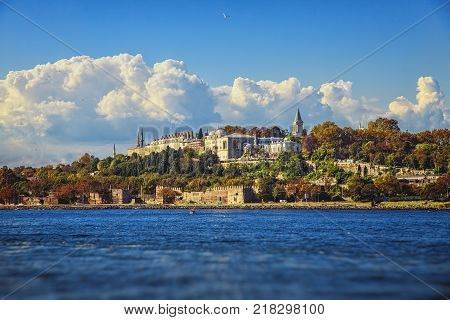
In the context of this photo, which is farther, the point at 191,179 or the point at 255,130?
the point at 255,130

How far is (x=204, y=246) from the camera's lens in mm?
31922

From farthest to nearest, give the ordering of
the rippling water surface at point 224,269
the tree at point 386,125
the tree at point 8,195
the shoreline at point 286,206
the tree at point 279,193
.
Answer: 1. the tree at point 386,125
2. the tree at point 8,195
3. the tree at point 279,193
4. the shoreline at point 286,206
5. the rippling water surface at point 224,269

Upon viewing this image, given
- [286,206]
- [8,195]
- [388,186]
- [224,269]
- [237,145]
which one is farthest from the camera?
[237,145]

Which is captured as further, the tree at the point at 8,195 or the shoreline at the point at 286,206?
the tree at the point at 8,195

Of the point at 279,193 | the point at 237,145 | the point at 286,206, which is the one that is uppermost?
the point at 237,145

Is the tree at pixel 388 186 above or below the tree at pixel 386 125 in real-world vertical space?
below

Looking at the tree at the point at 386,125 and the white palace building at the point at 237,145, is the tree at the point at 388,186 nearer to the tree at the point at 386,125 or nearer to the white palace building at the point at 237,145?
the white palace building at the point at 237,145

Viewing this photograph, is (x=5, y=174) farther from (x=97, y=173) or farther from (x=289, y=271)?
(x=289, y=271)

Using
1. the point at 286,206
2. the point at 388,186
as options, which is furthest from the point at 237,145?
the point at 388,186

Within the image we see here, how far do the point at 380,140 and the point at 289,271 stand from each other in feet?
439

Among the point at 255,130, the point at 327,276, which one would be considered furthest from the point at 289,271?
the point at 255,130

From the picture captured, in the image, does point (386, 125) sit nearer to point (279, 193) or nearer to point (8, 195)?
point (279, 193)

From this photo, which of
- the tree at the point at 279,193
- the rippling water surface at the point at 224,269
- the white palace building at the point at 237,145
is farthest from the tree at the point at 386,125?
the rippling water surface at the point at 224,269

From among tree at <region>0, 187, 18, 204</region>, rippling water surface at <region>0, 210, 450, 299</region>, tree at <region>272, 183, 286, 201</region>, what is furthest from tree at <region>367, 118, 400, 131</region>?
rippling water surface at <region>0, 210, 450, 299</region>
